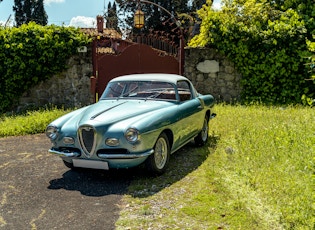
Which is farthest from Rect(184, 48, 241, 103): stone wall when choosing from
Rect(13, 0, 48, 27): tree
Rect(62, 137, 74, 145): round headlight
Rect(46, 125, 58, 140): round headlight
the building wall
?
Rect(13, 0, 48, 27): tree

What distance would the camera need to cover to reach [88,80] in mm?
10828

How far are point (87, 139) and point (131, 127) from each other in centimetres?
64

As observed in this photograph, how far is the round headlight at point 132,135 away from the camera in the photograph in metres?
4.49

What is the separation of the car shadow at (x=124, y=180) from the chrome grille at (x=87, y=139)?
0.45 metres

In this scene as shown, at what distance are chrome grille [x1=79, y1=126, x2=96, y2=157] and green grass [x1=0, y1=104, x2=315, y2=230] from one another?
73cm

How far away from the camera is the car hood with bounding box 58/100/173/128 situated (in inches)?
188

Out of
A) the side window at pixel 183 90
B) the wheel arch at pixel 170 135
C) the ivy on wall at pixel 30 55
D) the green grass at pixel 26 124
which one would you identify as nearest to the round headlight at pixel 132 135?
the wheel arch at pixel 170 135

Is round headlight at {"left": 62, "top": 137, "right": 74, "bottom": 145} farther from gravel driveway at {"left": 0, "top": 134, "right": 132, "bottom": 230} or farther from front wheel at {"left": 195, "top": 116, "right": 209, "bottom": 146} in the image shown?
front wheel at {"left": 195, "top": 116, "right": 209, "bottom": 146}

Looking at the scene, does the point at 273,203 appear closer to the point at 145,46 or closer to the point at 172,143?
the point at 172,143

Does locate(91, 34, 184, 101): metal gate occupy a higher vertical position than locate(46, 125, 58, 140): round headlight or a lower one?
higher

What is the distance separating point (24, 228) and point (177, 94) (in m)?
3.18

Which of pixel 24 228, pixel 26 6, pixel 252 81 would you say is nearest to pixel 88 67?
pixel 252 81

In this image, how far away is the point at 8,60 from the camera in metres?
10.2

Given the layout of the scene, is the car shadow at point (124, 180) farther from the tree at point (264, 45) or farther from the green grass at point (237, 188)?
the tree at point (264, 45)
